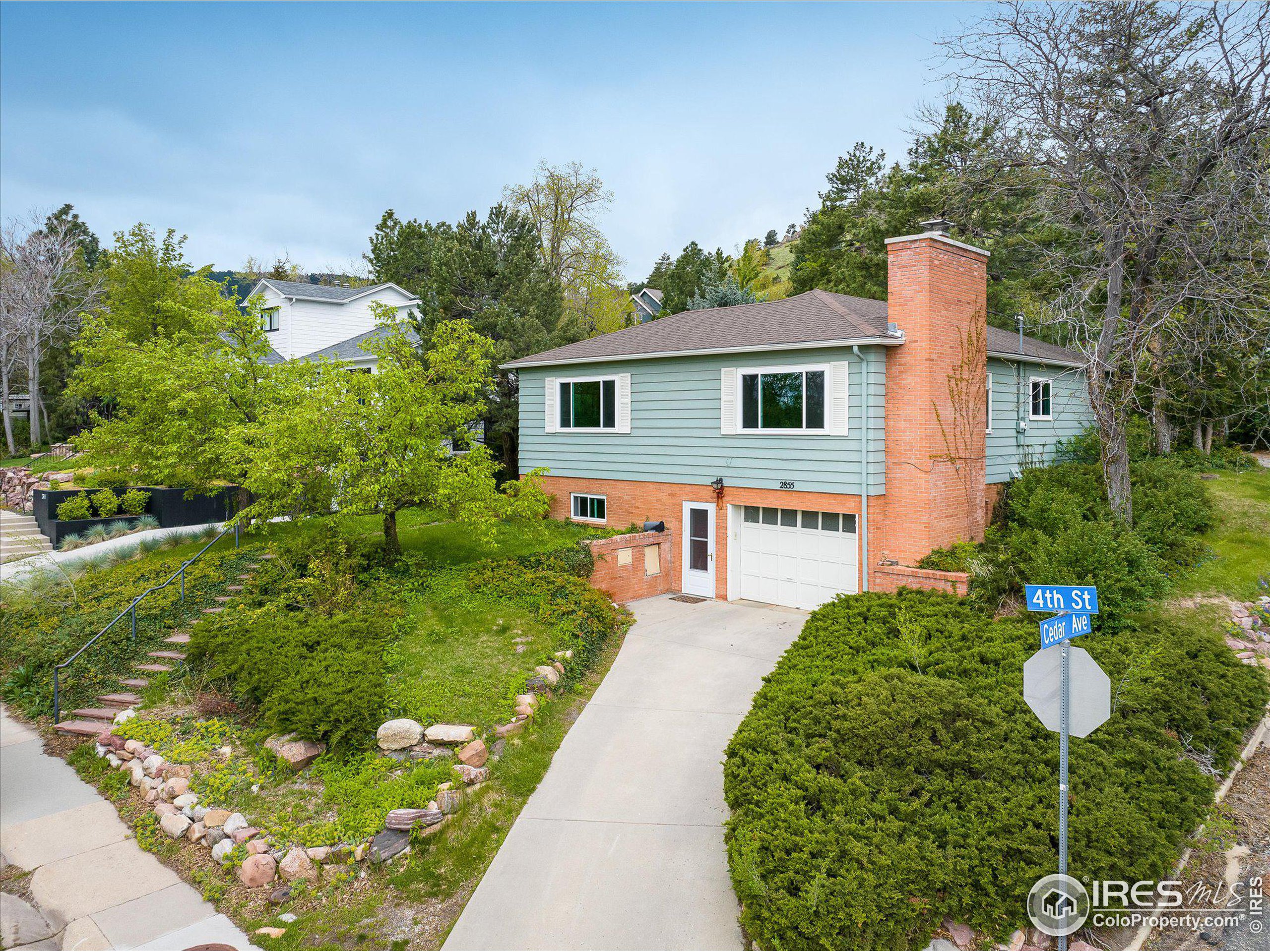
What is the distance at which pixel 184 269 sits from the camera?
28.5 meters

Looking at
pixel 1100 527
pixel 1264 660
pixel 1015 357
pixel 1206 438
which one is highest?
pixel 1015 357

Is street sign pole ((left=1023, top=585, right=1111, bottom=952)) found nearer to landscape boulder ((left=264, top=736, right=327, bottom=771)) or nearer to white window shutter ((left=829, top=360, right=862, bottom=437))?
landscape boulder ((left=264, top=736, right=327, bottom=771))

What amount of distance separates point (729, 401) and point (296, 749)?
31.9 ft

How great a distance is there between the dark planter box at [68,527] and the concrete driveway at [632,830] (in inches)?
633

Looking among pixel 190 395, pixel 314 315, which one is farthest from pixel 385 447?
pixel 314 315

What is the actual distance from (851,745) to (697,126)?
55.0 ft

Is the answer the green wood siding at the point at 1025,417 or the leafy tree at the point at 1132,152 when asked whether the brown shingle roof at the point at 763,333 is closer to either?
the green wood siding at the point at 1025,417

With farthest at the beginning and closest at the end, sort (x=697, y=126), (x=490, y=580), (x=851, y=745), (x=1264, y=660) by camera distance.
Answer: (x=697, y=126) → (x=490, y=580) → (x=1264, y=660) → (x=851, y=745)

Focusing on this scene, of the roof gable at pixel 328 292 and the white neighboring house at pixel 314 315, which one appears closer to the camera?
the white neighboring house at pixel 314 315

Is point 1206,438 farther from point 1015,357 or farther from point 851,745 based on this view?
point 851,745

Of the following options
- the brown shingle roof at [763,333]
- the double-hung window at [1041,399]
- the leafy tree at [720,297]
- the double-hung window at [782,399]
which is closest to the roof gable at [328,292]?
the leafy tree at [720,297]

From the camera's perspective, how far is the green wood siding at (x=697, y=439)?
1289 centimetres

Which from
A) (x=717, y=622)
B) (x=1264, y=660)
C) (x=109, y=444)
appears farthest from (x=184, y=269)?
(x=1264, y=660)

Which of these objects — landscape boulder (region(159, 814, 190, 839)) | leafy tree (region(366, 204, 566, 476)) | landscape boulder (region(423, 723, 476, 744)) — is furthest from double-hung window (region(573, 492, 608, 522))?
landscape boulder (region(159, 814, 190, 839))
